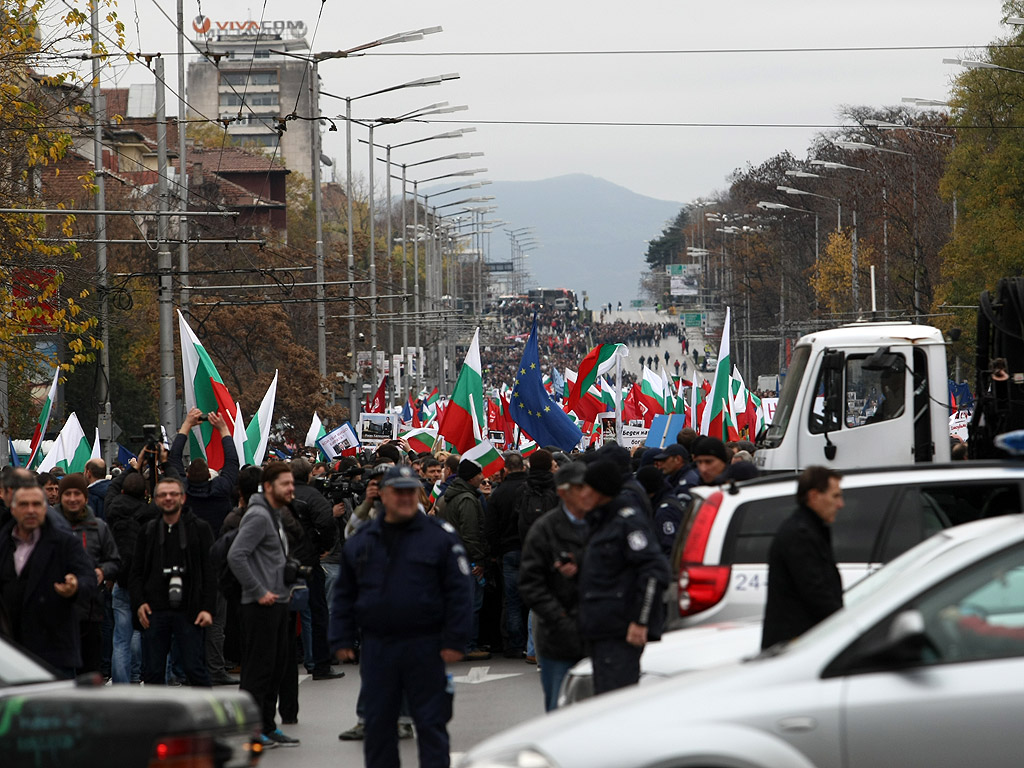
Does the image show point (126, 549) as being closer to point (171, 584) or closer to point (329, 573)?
point (171, 584)

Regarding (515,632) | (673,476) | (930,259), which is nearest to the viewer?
(673,476)

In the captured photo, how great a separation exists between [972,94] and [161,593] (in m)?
49.9

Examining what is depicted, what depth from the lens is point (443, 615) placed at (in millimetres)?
8398

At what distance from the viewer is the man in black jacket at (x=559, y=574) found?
8961mm

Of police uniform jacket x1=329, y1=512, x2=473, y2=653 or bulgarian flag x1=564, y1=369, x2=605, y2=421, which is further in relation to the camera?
bulgarian flag x1=564, y1=369, x2=605, y2=421

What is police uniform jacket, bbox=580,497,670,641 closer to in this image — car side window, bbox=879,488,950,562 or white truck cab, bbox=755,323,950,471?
car side window, bbox=879,488,950,562

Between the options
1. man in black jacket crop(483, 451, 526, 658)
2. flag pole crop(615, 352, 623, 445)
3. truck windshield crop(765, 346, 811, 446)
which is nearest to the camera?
man in black jacket crop(483, 451, 526, 658)

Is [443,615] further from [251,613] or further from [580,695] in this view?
[251,613]

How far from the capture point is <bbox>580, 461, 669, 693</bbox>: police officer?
326 inches

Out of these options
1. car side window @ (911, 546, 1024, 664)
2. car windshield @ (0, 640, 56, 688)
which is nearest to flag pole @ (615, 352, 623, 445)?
car windshield @ (0, 640, 56, 688)

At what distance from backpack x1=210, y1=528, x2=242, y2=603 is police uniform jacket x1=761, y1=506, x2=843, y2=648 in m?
3.94

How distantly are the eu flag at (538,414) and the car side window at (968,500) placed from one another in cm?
1410

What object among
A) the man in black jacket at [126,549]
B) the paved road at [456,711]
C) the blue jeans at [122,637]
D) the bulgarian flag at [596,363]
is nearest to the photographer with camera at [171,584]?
the paved road at [456,711]

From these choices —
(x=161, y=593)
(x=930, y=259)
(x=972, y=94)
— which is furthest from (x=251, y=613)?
(x=930, y=259)
